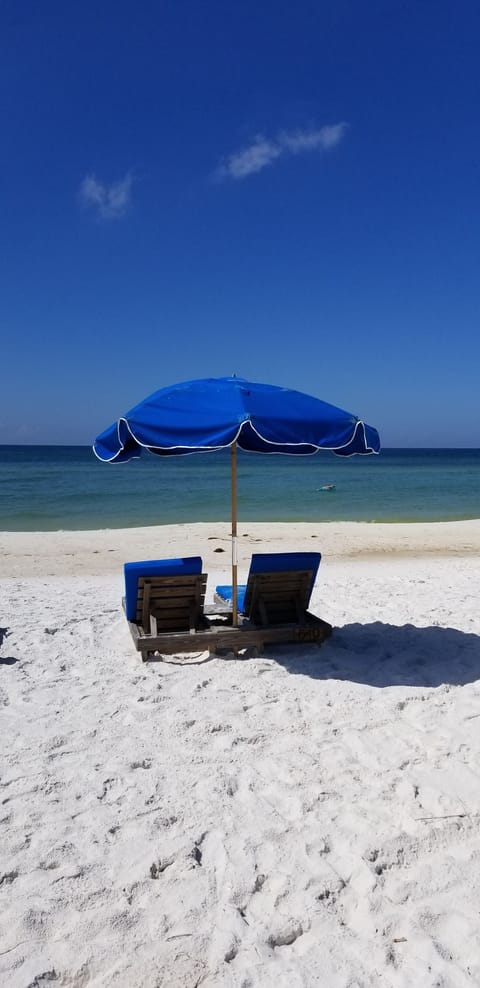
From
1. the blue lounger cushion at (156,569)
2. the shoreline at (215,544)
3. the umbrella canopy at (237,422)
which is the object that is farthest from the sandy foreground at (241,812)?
the shoreline at (215,544)

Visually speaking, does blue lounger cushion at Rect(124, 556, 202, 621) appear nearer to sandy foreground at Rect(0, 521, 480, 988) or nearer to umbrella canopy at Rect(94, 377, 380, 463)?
sandy foreground at Rect(0, 521, 480, 988)

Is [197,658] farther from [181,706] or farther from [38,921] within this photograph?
[38,921]

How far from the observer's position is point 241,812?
337 centimetres

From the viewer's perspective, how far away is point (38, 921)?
260 centimetres

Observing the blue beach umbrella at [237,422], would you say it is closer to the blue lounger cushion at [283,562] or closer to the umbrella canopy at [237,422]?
the umbrella canopy at [237,422]

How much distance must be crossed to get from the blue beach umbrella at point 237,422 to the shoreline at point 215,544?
625 cm

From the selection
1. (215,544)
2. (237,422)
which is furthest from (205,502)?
(237,422)

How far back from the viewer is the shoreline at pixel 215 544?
12.2m

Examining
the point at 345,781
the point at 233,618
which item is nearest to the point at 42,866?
the point at 345,781

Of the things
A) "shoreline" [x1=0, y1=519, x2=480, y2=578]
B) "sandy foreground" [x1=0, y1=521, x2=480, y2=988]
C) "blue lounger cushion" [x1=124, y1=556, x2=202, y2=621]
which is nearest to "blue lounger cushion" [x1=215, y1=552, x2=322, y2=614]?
"blue lounger cushion" [x1=124, y1=556, x2=202, y2=621]

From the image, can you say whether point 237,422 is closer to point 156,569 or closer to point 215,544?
point 156,569

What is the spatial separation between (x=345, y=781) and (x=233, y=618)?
2572 mm

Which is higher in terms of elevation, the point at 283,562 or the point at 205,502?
the point at 283,562

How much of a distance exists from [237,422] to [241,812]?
238 centimetres
